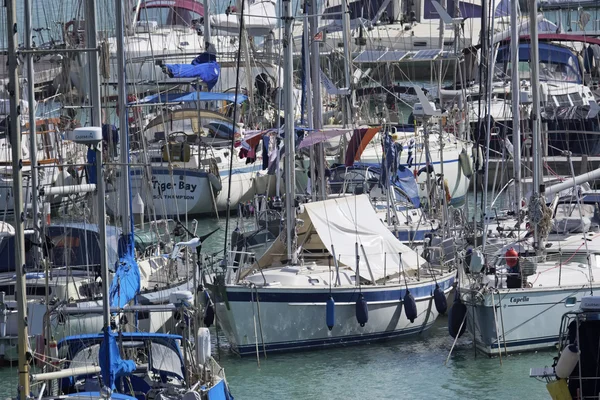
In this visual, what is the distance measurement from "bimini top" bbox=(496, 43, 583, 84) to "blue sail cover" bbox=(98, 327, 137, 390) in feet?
117

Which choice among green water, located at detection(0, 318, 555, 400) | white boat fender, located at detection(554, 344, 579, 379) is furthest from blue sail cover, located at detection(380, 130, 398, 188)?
white boat fender, located at detection(554, 344, 579, 379)

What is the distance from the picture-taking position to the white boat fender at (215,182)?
43.8 m

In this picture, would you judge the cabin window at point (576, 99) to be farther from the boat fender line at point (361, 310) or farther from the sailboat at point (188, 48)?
the boat fender line at point (361, 310)

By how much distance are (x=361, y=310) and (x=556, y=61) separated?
28447mm

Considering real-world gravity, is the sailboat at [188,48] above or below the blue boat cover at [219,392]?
above

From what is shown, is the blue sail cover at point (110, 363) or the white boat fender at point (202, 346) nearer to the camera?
the blue sail cover at point (110, 363)

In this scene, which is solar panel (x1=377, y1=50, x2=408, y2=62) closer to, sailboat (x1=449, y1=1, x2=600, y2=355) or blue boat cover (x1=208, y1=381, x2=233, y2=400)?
sailboat (x1=449, y1=1, x2=600, y2=355)

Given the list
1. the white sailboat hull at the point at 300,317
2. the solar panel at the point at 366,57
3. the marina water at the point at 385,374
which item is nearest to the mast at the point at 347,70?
the solar panel at the point at 366,57

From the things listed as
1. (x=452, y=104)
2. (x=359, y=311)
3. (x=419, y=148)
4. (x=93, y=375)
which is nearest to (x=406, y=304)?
(x=359, y=311)

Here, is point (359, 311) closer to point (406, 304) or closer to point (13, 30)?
point (406, 304)

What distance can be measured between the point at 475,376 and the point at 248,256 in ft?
18.5

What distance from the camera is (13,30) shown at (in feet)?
60.1

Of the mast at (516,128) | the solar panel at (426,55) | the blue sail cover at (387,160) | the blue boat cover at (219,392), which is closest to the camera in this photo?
the blue boat cover at (219,392)

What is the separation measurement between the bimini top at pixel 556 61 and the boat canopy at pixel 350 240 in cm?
2398
